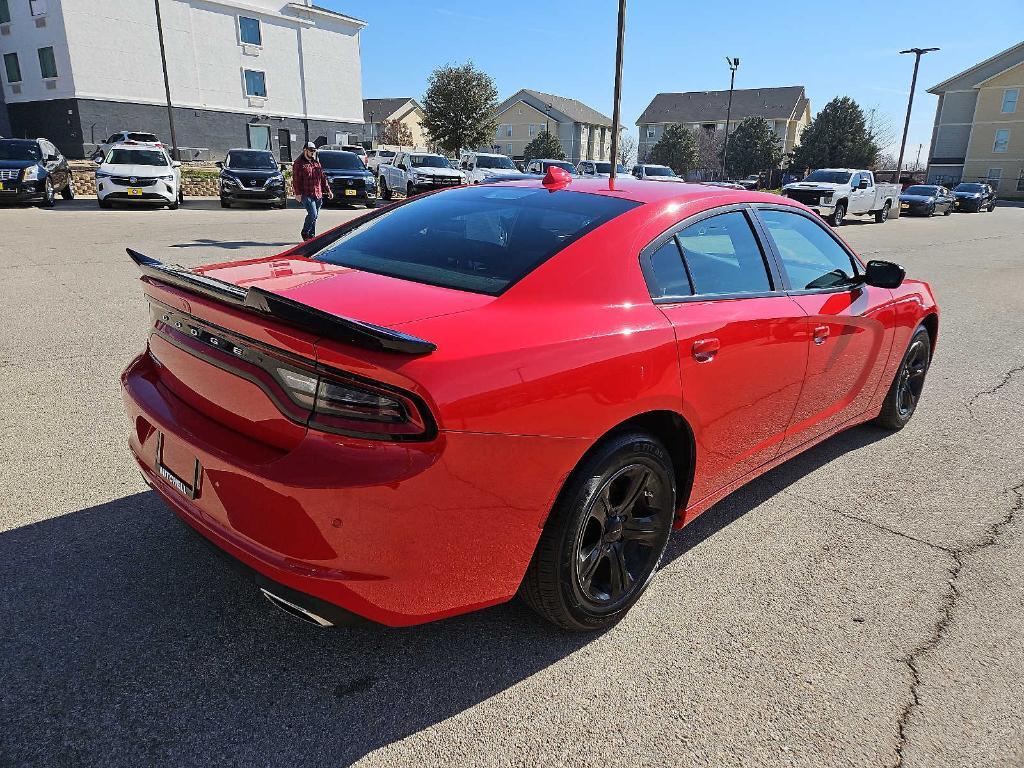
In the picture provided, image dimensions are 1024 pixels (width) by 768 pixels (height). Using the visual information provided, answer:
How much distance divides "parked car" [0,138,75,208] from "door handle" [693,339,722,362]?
20.3 m

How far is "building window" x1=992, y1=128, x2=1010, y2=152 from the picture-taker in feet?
200

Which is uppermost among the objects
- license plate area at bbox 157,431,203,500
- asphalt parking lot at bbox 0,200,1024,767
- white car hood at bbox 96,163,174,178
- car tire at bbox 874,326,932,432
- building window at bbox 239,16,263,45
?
building window at bbox 239,16,263,45

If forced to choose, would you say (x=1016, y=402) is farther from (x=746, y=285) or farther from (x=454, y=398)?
(x=454, y=398)

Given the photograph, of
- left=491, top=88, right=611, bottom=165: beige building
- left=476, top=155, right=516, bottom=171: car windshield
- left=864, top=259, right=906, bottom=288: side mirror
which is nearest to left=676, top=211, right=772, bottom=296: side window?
left=864, top=259, right=906, bottom=288: side mirror

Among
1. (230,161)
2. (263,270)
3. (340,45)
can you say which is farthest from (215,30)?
(263,270)

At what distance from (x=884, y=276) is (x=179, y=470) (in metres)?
3.60

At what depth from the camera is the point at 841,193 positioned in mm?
25016

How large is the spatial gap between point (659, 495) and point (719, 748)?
0.90 m

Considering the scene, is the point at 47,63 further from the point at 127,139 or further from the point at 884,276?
the point at 884,276

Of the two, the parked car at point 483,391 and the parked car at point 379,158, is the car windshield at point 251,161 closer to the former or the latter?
the parked car at point 379,158

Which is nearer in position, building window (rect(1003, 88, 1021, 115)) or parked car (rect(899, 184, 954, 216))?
parked car (rect(899, 184, 954, 216))

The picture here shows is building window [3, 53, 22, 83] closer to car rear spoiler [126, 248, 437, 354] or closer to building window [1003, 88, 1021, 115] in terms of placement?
car rear spoiler [126, 248, 437, 354]

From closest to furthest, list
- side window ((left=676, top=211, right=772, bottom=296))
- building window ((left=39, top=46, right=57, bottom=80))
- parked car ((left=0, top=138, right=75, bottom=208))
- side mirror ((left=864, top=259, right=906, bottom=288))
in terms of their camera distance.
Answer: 1. side window ((left=676, top=211, right=772, bottom=296))
2. side mirror ((left=864, top=259, right=906, bottom=288))
3. parked car ((left=0, top=138, right=75, bottom=208))
4. building window ((left=39, top=46, right=57, bottom=80))

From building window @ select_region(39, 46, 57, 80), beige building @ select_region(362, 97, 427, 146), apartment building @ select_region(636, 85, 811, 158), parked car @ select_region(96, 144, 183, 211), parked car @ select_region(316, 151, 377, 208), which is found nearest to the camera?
parked car @ select_region(96, 144, 183, 211)
